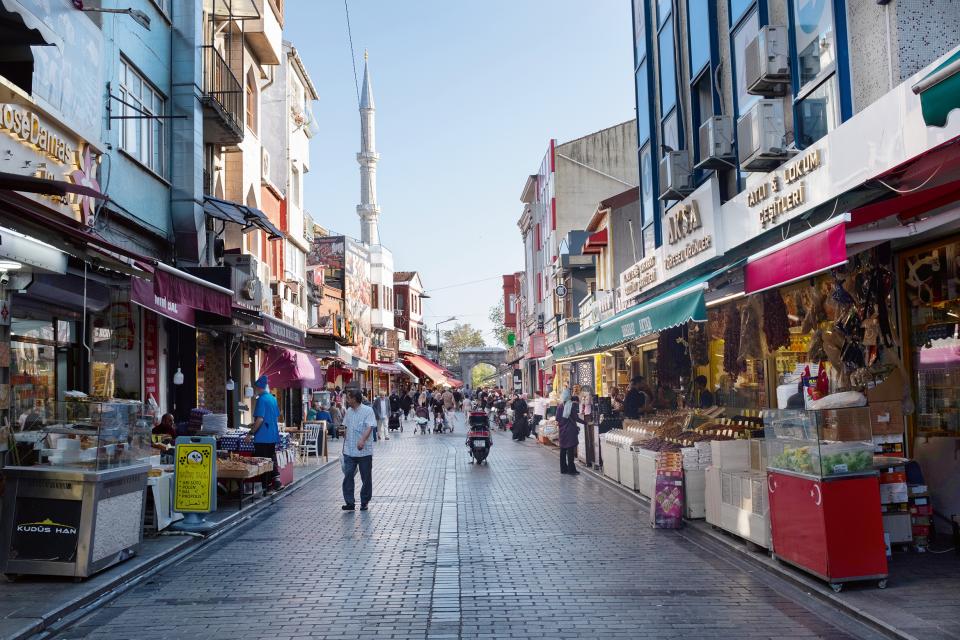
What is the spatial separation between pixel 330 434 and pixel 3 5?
24.2 meters

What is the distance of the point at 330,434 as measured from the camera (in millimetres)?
32969

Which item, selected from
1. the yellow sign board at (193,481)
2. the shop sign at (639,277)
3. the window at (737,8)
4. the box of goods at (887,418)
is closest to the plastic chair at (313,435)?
the shop sign at (639,277)

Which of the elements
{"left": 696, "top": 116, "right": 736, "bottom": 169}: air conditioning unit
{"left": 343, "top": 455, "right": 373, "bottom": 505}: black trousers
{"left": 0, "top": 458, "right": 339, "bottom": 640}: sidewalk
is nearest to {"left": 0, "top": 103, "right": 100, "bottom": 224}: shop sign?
{"left": 0, "top": 458, "right": 339, "bottom": 640}: sidewalk

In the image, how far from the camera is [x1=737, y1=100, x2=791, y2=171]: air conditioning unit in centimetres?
1159

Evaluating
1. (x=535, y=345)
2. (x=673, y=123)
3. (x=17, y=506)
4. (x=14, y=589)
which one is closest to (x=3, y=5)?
(x=17, y=506)

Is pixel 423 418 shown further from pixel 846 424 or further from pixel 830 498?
pixel 830 498

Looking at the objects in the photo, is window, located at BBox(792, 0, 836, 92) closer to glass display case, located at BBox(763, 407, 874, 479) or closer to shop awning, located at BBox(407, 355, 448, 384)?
glass display case, located at BBox(763, 407, 874, 479)

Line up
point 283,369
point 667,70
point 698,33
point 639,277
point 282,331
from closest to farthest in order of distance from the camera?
point 698,33 → point 667,70 → point 282,331 → point 639,277 → point 283,369

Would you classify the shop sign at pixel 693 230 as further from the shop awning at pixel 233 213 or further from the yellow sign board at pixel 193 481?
the shop awning at pixel 233 213

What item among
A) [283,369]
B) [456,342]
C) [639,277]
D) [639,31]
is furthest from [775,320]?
[456,342]

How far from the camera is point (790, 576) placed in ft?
26.3

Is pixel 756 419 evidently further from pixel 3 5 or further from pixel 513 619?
pixel 3 5

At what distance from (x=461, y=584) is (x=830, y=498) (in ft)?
10.7

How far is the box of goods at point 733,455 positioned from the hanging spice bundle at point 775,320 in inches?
84.1
